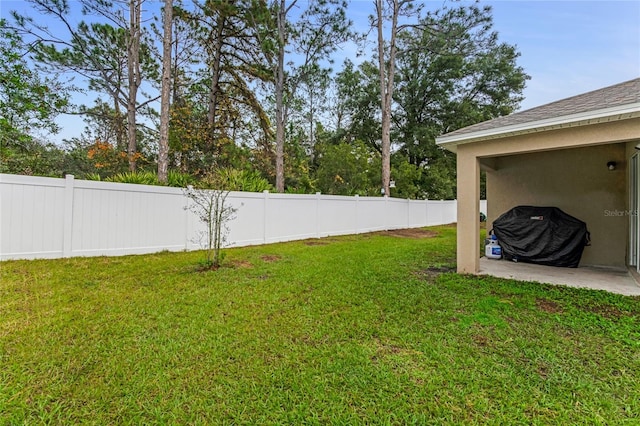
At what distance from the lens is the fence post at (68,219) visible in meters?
5.41

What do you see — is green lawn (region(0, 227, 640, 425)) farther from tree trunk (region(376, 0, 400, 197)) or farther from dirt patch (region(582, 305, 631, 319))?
tree trunk (region(376, 0, 400, 197))

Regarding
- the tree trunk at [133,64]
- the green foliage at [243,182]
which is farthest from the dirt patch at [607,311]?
the tree trunk at [133,64]

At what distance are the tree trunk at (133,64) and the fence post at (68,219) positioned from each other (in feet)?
23.0

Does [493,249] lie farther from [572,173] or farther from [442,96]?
[442,96]

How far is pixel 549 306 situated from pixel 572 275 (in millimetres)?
2307

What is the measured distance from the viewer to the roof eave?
3.93 meters

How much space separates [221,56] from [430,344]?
48.0 ft

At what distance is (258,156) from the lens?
586 inches

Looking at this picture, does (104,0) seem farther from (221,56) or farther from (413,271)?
(413,271)

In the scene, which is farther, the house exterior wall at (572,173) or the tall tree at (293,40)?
the tall tree at (293,40)

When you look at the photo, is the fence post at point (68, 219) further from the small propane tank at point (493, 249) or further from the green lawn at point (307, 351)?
the small propane tank at point (493, 249)

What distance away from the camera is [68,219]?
5438mm

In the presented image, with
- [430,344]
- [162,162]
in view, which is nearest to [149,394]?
[430,344]

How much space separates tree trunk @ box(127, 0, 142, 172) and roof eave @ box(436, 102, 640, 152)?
11.8 metres
